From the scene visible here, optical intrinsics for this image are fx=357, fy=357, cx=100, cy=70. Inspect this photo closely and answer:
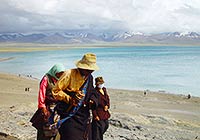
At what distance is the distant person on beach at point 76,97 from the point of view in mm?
4098

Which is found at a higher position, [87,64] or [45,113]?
[87,64]

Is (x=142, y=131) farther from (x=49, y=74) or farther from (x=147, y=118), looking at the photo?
(x=49, y=74)

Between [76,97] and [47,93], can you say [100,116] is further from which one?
[76,97]

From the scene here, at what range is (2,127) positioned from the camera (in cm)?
739

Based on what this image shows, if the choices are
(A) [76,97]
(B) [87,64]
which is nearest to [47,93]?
(A) [76,97]

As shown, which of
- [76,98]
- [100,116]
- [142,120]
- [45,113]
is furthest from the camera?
[142,120]

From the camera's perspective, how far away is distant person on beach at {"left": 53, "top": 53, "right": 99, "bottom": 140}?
4.10m

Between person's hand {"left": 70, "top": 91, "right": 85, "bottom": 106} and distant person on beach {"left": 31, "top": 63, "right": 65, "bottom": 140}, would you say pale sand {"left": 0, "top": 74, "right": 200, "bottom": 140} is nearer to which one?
distant person on beach {"left": 31, "top": 63, "right": 65, "bottom": 140}

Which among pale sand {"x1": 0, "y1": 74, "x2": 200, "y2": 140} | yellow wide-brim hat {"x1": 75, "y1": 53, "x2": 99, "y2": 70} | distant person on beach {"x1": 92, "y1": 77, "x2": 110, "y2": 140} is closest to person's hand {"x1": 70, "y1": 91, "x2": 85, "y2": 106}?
yellow wide-brim hat {"x1": 75, "y1": 53, "x2": 99, "y2": 70}

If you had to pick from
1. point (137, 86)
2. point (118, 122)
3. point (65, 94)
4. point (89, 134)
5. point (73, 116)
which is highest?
point (65, 94)

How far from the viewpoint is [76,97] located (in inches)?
161

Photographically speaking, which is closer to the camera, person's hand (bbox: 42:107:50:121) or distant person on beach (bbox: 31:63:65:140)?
person's hand (bbox: 42:107:50:121)

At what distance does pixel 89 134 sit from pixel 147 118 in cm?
730

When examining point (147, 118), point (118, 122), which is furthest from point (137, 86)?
point (118, 122)
